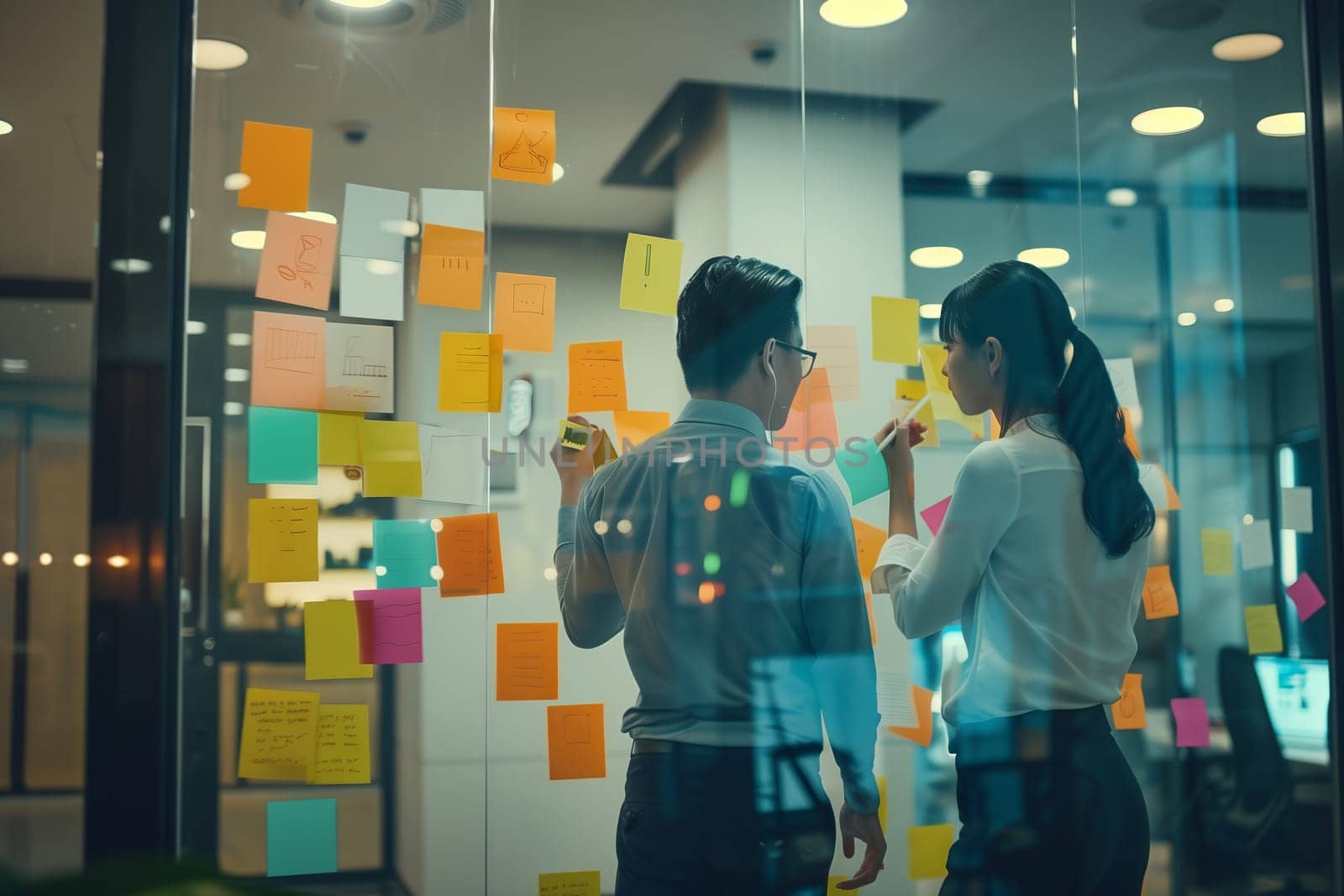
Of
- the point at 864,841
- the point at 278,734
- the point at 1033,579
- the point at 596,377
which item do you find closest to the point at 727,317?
the point at 596,377

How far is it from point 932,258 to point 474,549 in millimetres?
1095

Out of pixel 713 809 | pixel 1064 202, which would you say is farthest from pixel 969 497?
pixel 1064 202

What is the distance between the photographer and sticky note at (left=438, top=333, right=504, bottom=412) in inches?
81.4

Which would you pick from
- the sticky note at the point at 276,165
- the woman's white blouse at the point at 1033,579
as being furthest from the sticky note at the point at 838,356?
the sticky note at the point at 276,165

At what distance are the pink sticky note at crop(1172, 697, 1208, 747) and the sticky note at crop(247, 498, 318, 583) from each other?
178 centimetres

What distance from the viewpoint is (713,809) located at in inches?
72.3

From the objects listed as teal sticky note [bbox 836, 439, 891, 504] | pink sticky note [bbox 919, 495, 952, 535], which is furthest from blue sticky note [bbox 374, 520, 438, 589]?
pink sticky note [bbox 919, 495, 952, 535]

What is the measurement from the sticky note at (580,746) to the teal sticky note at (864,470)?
65 centimetres

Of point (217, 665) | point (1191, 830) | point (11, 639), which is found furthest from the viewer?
point (1191, 830)

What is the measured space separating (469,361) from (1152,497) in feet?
4.77

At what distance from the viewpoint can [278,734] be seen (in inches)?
78.0

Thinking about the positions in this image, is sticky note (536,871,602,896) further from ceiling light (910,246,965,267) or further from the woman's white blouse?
ceiling light (910,246,965,267)

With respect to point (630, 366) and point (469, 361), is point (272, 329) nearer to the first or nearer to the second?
point (469, 361)

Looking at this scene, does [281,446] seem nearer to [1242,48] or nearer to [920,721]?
[920,721]
